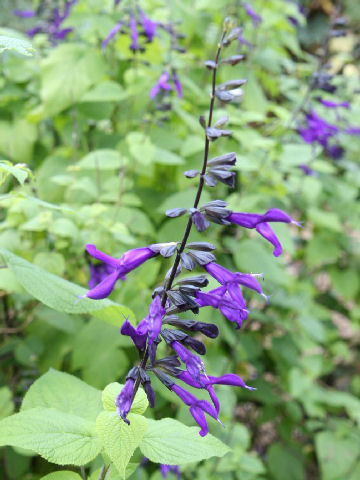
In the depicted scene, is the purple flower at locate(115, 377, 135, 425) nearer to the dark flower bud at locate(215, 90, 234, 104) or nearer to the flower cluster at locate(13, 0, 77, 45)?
the dark flower bud at locate(215, 90, 234, 104)

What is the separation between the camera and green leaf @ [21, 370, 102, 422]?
1.09m

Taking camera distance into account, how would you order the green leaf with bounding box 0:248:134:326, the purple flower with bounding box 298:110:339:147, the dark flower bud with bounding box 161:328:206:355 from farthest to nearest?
the purple flower with bounding box 298:110:339:147
the green leaf with bounding box 0:248:134:326
the dark flower bud with bounding box 161:328:206:355

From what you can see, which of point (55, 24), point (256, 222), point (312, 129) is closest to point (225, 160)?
point (256, 222)

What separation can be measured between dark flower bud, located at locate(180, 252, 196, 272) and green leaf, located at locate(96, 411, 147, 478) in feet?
0.98

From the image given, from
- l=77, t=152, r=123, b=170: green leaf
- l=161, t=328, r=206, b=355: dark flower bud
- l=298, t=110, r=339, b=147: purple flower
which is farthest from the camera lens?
l=298, t=110, r=339, b=147: purple flower

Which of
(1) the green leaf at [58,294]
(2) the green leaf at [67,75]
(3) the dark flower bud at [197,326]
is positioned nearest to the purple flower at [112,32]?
(2) the green leaf at [67,75]

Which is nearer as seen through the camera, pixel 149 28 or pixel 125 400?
pixel 125 400

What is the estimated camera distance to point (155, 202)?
2.30 meters

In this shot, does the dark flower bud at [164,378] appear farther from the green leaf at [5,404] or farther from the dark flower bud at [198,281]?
the green leaf at [5,404]

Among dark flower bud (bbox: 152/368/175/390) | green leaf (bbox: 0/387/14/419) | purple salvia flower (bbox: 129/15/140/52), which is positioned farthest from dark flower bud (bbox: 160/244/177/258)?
purple salvia flower (bbox: 129/15/140/52)

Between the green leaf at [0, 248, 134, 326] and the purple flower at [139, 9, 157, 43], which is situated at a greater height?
the purple flower at [139, 9, 157, 43]

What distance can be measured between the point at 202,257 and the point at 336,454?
2.21m

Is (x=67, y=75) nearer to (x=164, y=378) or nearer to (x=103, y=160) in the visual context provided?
(x=103, y=160)

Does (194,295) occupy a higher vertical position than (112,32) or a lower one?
lower
